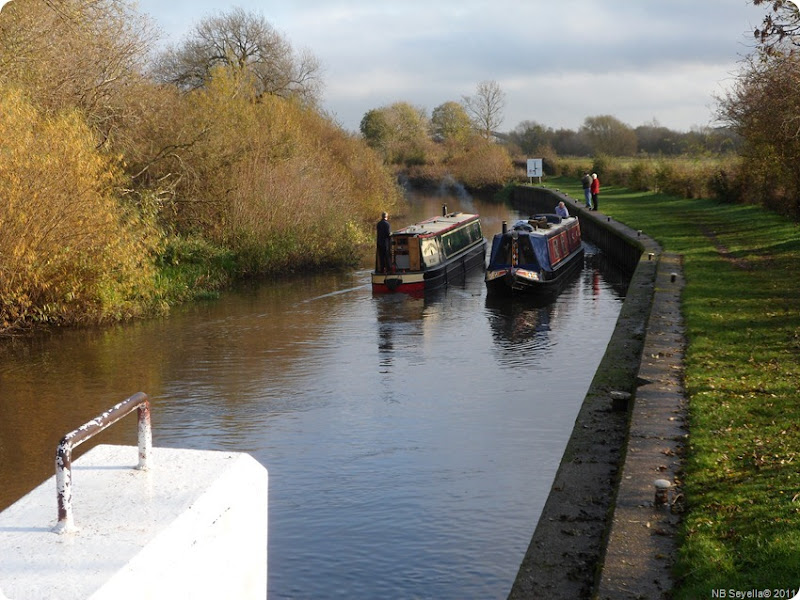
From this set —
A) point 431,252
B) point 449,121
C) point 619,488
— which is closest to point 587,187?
point 431,252

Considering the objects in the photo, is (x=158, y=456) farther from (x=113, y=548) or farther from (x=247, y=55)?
(x=247, y=55)

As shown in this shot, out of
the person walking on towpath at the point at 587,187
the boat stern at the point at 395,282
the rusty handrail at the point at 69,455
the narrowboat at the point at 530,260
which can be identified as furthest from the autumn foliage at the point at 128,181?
the rusty handrail at the point at 69,455

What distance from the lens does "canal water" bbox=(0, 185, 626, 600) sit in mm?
7660

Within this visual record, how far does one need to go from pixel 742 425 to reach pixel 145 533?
21.1ft

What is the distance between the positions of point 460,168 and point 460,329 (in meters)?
49.6

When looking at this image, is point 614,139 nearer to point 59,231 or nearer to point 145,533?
point 59,231

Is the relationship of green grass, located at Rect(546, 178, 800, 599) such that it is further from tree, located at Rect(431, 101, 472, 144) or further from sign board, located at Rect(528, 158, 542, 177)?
tree, located at Rect(431, 101, 472, 144)

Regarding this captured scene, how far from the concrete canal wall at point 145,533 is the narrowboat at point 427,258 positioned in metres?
18.5

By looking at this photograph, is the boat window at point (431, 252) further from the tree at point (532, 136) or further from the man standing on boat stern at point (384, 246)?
the tree at point (532, 136)

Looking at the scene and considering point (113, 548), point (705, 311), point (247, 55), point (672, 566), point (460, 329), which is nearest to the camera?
point (113, 548)

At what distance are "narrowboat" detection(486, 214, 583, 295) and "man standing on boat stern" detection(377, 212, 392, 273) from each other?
244cm

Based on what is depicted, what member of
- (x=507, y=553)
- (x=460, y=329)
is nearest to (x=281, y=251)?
(x=460, y=329)

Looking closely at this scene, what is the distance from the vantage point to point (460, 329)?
17.8m

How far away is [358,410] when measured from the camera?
39.1 ft
